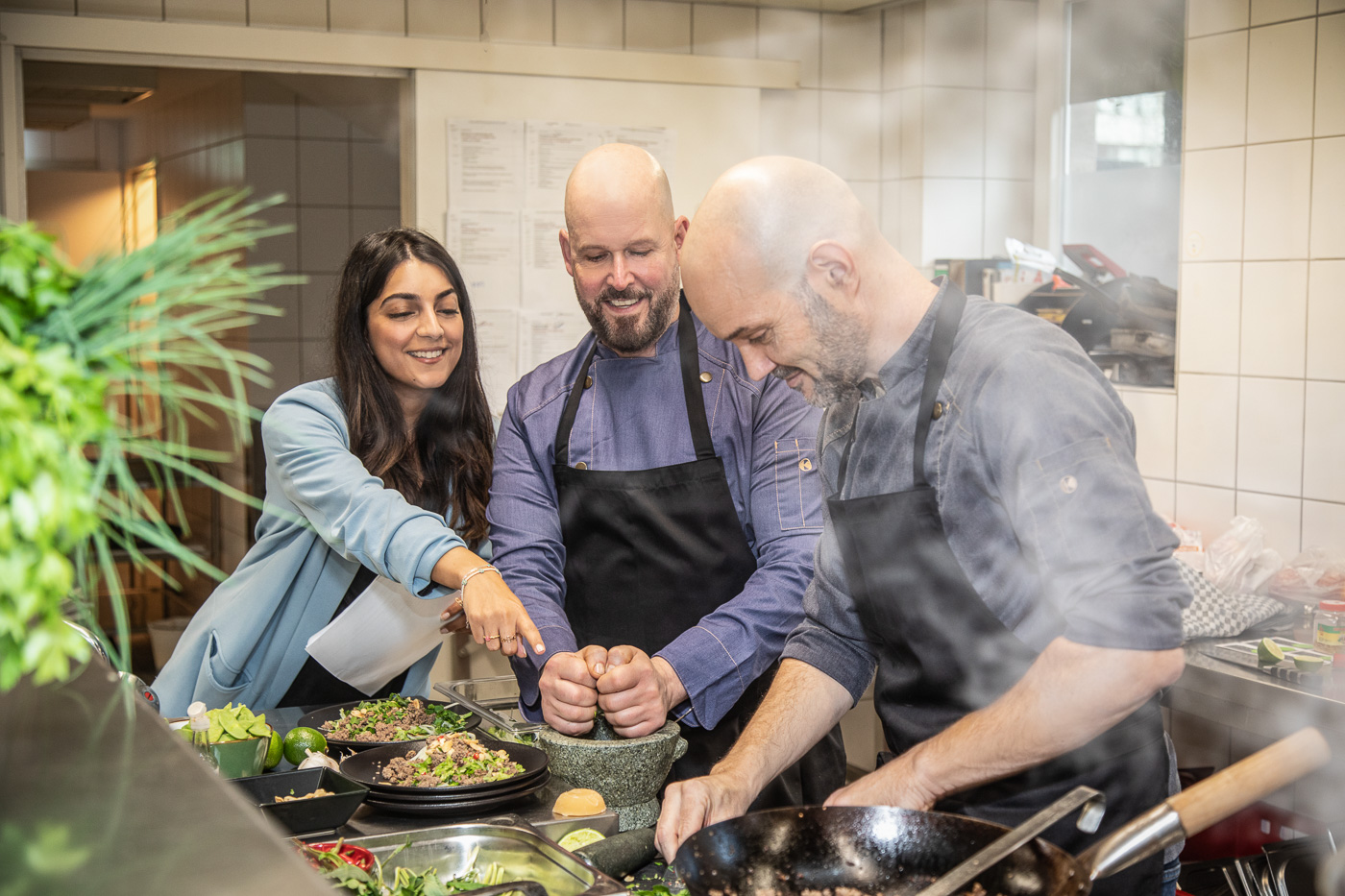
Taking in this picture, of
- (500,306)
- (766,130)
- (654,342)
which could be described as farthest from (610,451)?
(766,130)

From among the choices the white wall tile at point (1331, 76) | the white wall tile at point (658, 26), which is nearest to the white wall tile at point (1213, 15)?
the white wall tile at point (1331, 76)

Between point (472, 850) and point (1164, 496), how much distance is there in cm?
245

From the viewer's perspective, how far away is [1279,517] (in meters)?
2.85

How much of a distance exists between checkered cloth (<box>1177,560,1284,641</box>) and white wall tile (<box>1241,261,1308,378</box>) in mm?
590

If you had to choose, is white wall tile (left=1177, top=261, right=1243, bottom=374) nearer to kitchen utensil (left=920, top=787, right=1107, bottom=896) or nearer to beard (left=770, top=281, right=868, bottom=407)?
beard (left=770, top=281, right=868, bottom=407)

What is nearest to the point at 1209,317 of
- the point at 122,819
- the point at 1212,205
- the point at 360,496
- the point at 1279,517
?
the point at 1212,205

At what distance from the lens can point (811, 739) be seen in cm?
153

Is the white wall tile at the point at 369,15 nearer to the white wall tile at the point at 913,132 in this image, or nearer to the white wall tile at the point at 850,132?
the white wall tile at the point at 850,132

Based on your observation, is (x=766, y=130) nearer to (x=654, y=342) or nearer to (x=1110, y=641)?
(x=654, y=342)

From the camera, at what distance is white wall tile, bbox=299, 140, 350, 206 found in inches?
177

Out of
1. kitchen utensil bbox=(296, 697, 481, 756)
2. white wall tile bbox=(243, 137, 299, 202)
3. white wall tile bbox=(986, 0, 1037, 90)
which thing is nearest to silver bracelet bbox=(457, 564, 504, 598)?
kitchen utensil bbox=(296, 697, 481, 756)

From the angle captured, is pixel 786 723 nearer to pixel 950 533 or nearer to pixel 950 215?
pixel 950 533

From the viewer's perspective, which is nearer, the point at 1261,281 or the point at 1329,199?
the point at 1329,199

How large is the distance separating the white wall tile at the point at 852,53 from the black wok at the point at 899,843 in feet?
10.7
